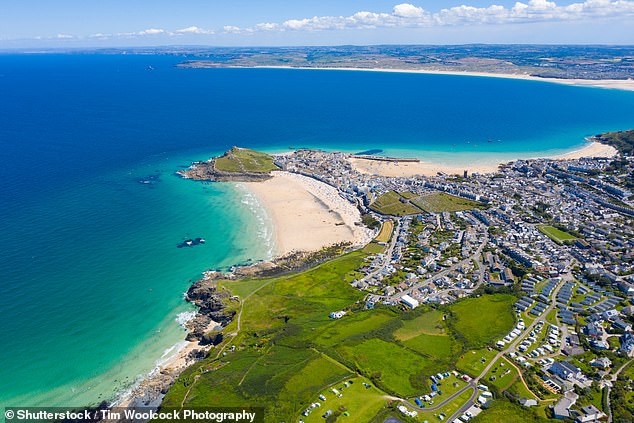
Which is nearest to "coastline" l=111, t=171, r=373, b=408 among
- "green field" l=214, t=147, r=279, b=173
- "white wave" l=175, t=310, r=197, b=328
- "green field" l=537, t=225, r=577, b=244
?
"white wave" l=175, t=310, r=197, b=328

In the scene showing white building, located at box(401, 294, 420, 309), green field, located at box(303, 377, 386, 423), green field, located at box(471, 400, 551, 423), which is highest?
white building, located at box(401, 294, 420, 309)

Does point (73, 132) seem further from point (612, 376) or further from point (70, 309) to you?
point (612, 376)

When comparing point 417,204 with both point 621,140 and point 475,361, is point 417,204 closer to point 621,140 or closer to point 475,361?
point 475,361

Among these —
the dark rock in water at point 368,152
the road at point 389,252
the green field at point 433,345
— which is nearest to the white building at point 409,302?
the green field at point 433,345

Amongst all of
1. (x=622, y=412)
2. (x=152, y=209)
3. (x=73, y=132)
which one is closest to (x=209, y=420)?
(x=622, y=412)

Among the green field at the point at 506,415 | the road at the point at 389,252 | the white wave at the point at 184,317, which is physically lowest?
the white wave at the point at 184,317

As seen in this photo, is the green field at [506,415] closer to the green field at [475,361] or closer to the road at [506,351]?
the road at [506,351]

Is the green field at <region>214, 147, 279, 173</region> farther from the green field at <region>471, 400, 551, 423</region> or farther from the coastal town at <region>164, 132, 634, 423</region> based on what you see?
the green field at <region>471, 400, 551, 423</region>
